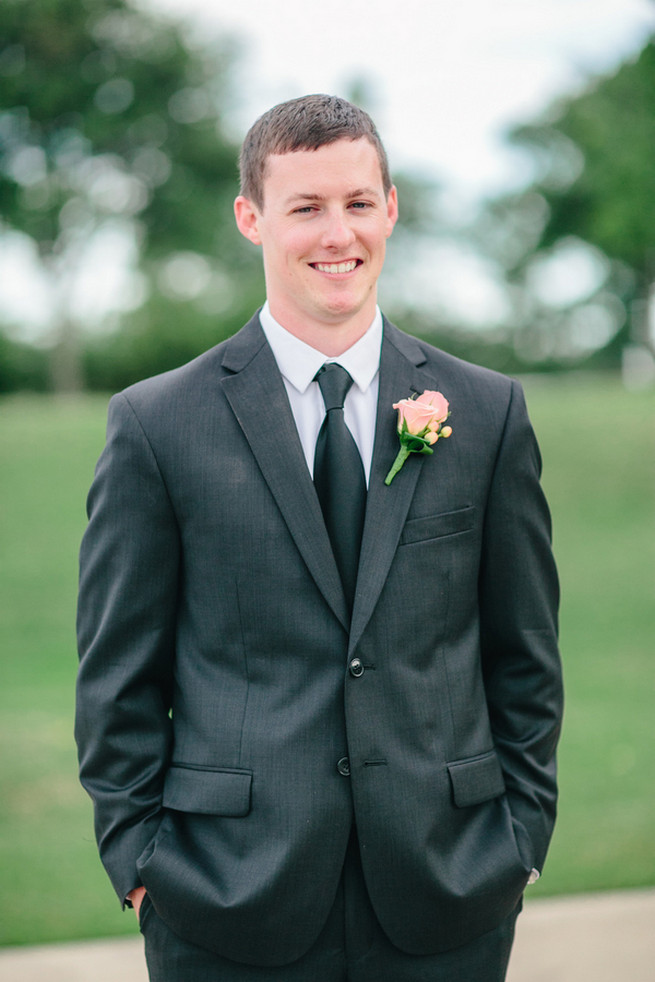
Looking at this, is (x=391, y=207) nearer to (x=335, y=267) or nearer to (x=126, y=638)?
(x=335, y=267)

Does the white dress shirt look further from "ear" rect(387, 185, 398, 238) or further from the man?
"ear" rect(387, 185, 398, 238)

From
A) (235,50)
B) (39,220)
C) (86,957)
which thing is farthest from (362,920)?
(235,50)

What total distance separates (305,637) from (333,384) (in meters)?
0.49

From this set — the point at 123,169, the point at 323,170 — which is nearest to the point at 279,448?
the point at 323,170

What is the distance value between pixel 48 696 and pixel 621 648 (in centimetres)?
449

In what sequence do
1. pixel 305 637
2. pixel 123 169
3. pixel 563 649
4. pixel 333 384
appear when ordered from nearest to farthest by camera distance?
1. pixel 305 637
2. pixel 333 384
3. pixel 563 649
4. pixel 123 169

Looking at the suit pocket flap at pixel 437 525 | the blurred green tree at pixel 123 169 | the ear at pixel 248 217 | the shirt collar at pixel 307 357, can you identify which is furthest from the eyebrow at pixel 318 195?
the blurred green tree at pixel 123 169

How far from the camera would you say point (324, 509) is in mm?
1967

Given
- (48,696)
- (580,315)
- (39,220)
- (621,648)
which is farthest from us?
(580,315)

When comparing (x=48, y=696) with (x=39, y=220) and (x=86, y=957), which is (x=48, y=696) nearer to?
(x=86, y=957)

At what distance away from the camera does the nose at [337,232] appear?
191 cm

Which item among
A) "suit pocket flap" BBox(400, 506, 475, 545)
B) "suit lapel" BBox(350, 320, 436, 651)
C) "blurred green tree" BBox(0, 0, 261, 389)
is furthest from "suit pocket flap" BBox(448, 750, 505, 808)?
"blurred green tree" BBox(0, 0, 261, 389)

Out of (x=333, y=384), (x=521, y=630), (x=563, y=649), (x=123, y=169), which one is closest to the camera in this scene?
(x=333, y=384)

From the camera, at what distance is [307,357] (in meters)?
2.02
